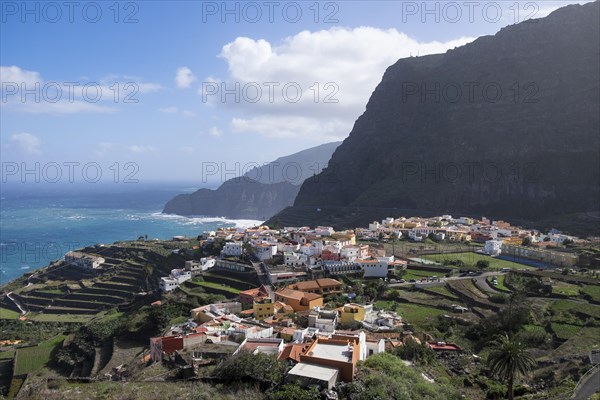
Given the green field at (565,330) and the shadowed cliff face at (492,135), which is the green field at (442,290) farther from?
the shadowed cliff face at (492,135)

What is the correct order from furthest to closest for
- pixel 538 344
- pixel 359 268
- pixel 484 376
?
pixel 359 268
pixel 538 344
pixel 484 376

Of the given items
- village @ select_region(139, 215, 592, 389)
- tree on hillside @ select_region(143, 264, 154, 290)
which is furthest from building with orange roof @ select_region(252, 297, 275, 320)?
tree on hillside @ select_region(143, 264, 154, 290)

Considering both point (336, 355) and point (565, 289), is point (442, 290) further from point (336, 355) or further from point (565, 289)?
point (336, 355)

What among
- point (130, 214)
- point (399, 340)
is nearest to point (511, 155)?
point (399, 340)

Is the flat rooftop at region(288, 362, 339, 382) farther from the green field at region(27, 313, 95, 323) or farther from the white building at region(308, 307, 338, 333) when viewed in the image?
the green field at region(27, 313, 95, 323)

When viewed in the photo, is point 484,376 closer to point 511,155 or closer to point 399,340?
point 399,340

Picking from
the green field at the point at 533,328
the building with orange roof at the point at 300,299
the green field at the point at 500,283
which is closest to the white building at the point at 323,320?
the building with orange roof at the point at 300,299
